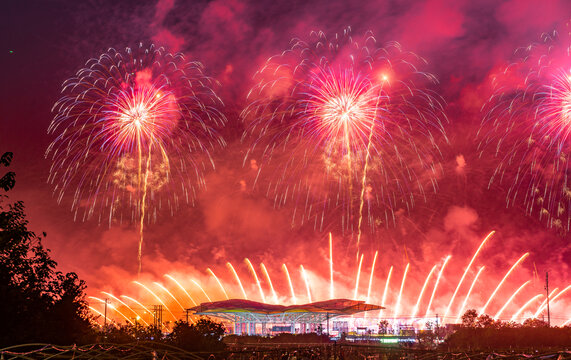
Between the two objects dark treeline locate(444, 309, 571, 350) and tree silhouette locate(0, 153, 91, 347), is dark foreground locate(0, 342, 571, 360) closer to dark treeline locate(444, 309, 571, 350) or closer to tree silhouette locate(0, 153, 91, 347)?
tree silhouette locate(0, 153, 91, 347)

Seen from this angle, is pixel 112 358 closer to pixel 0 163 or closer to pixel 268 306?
pixel 0 163

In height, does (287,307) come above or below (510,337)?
above

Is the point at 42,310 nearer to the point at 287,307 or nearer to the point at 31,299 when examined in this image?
the point at 31,299

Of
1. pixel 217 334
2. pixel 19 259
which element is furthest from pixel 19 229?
pixel 217 334

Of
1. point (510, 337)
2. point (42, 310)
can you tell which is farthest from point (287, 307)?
point (42, 310)

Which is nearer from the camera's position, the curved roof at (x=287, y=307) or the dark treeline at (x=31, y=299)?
the dark treeline at (x=31, y=299)

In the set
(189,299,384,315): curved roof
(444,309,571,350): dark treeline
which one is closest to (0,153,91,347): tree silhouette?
(444,309,571,350): dark treeline

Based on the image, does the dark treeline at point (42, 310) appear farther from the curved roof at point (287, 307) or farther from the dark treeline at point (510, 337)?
the curved roof at point (287, 307)

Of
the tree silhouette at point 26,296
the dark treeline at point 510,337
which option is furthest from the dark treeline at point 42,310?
the dark treeline at point 510,337
